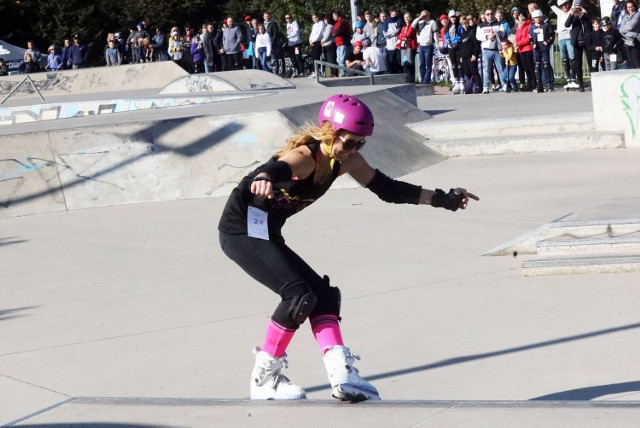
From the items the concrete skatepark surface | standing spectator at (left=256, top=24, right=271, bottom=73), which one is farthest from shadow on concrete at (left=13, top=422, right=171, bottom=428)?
standing spectator at (left=256, top=24, right=271, bottom=73)

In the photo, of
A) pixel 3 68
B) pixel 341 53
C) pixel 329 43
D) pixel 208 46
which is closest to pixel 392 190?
pixel 341 53

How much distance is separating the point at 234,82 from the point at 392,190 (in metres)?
16.3

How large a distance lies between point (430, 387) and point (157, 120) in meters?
8.09

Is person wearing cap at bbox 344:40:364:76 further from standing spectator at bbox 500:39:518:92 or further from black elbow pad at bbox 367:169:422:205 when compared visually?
black elbow pad at bbox 367:169:422:205

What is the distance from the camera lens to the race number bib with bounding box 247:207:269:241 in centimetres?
479

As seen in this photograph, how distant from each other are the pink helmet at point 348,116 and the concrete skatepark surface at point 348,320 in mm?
1260

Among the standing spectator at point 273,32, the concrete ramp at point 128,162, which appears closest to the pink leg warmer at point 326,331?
the concrete ramp at point 128,162

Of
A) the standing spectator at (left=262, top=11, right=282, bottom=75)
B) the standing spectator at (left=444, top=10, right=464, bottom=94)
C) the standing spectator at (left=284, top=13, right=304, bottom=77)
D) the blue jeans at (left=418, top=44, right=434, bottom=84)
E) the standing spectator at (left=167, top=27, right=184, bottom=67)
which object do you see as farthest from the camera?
the standing spectator at (left=167, top=27, right=184, bottom=67)

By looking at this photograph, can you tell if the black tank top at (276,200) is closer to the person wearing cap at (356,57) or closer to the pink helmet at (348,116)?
the pink helmet at (348,116)

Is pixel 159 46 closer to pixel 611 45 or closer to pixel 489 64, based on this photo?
pixel 489 64

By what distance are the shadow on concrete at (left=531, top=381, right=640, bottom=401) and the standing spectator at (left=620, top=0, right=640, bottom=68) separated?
47.3 feet

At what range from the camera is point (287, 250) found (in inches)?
193

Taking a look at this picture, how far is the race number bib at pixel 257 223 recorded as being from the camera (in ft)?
15.7

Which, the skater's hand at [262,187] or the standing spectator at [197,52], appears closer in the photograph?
the skater's hand at [262,187]
